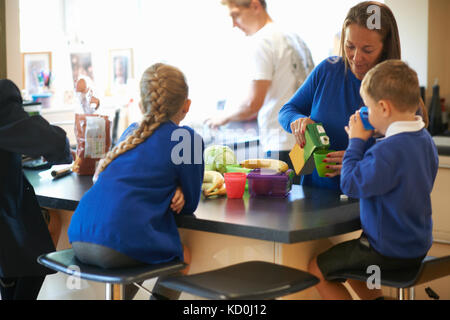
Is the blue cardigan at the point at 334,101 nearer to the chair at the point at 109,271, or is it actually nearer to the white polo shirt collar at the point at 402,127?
the white polo shirt collar at the point at 402,127

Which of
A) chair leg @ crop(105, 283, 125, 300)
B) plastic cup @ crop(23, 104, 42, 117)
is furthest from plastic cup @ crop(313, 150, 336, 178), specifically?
plastic cup @ crop(23, 104, 42, 117)

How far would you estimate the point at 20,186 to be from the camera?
2174mm

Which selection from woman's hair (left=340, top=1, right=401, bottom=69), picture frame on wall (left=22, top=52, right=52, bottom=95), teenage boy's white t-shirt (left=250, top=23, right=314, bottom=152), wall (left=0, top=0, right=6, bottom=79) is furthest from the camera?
picture frame on wall (left=22, top=52, right=52, bottom=95)

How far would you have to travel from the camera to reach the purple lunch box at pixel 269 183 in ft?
6.82

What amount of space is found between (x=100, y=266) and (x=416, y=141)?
3.09 feet

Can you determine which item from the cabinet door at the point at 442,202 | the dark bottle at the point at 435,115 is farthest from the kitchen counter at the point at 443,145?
the dark bottle at the point at 435,115

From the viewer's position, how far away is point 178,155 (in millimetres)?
1801

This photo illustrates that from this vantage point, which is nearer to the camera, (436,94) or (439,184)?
(439,184)

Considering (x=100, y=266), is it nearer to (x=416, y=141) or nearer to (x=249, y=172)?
(x=249, y=172)

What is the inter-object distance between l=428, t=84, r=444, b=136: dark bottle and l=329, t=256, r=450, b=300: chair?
2.07 m

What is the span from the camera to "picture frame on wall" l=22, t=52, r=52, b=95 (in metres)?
4.98

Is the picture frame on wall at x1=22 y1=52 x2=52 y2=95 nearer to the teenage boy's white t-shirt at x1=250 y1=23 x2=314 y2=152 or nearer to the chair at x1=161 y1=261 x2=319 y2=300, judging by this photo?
the teenage boy's white t-shirt at x1=250 y1=23 x2=314 y2=152

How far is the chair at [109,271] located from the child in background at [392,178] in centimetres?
50
